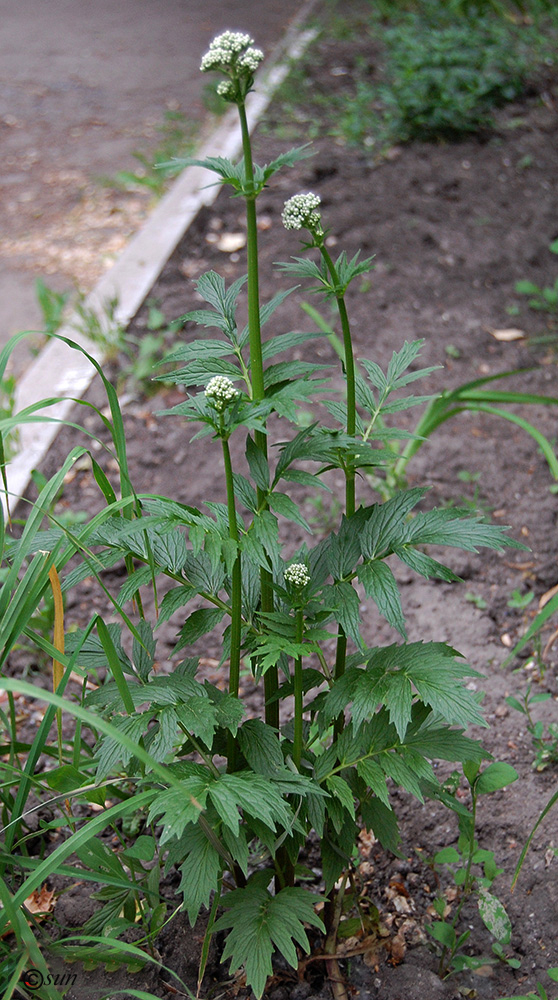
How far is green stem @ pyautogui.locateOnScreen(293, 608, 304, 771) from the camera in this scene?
1.22 m

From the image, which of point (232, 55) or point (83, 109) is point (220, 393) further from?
point (83, 109)

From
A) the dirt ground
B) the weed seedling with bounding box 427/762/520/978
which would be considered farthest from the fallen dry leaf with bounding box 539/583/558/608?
the weed seedling with bounding box 427/762/520/978

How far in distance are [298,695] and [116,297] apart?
2.49 meters

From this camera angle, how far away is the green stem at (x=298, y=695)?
48.1 inches

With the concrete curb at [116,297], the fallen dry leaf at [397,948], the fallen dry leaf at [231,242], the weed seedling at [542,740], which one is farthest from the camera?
the fallen dry leaf at [231,242]

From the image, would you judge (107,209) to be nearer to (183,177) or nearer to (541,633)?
(183,177)

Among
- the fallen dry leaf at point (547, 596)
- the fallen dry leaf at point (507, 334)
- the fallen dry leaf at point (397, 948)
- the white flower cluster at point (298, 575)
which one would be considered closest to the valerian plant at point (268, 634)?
the white flower cluster at point (298, 575)

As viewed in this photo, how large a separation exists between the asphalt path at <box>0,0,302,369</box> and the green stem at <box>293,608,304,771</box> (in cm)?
295

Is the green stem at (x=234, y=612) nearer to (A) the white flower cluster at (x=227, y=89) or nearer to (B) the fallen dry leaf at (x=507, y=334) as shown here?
(A) the white flower cluster at (x=227, y=89)

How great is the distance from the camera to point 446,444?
9.09 feet

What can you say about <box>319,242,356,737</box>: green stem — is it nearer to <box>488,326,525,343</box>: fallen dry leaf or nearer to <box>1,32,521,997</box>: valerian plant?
<box>1,32,521,997</box>: valerian plant

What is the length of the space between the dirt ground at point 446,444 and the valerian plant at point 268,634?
35 cm

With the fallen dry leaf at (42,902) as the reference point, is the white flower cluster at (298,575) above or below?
above

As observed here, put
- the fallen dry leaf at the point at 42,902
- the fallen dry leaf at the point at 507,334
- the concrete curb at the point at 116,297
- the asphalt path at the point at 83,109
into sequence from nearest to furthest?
the fallen dry leaf at the point at 42,902 → the concrete curb at the point at 116,297 → the fallen dry leaf at the point at 507,334 → the asphalt path at the point at 83,109
